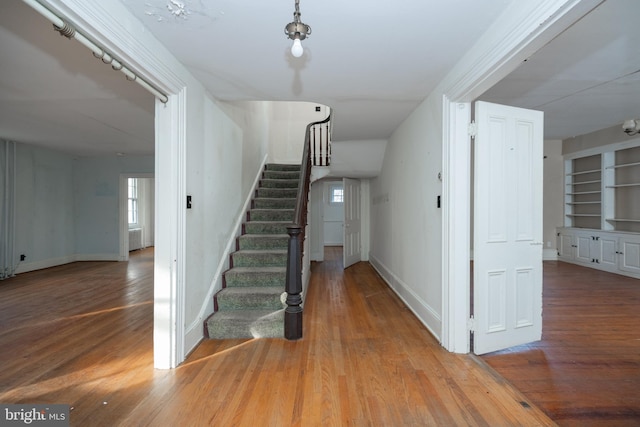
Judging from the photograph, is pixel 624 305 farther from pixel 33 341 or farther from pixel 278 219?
pixel 33 341

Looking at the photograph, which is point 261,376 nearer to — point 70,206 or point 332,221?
point 70,206

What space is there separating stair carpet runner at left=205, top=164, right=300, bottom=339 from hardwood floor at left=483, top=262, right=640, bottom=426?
6.52 feet

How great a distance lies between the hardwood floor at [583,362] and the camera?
5.72 feet

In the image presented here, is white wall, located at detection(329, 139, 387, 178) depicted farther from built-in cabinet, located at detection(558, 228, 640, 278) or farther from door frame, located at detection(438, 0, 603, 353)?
built-in cabinet, located at detection(558, 228, 640, 278)

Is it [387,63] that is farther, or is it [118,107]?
[118,107]

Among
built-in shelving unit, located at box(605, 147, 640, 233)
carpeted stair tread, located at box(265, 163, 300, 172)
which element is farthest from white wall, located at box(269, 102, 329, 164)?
built-in shelving unit, located at box(605, 147, 640, 233)

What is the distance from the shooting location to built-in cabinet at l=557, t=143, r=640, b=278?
5117 millimetres

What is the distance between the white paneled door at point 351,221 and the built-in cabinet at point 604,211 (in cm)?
461

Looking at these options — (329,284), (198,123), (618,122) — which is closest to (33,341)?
(198,123)

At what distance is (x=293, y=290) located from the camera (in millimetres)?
2766

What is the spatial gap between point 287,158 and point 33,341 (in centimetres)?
511

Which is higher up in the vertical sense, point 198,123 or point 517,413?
point 198,123

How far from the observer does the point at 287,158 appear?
6.69 metres

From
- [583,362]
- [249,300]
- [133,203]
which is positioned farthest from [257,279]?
[133,203]
